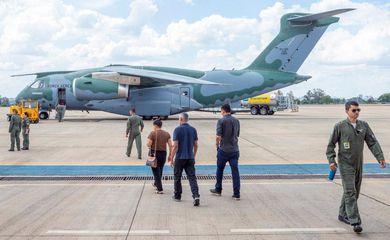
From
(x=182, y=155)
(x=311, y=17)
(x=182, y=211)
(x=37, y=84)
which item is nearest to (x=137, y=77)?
(x=37, y=84)

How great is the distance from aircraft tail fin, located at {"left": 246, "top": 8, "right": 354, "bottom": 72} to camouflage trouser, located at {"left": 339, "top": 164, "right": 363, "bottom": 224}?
28857mm

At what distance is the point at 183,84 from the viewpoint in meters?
33.9

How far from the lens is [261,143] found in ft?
63.2

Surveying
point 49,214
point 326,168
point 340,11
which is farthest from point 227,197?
point 340,11

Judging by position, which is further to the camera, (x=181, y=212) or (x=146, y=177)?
(x=146, y=177)

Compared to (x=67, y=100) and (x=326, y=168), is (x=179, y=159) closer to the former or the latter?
(x=326, y=168)

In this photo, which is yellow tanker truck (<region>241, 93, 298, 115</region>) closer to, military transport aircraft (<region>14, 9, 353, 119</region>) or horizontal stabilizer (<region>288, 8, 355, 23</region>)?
military transport aircraft (<region>14, 9, 353, 119</region>)

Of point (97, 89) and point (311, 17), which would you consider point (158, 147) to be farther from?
point (311, 17)

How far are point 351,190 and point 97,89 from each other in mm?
27609

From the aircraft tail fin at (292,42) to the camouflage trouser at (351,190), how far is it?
94.7 feet

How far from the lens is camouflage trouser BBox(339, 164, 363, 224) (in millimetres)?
6801

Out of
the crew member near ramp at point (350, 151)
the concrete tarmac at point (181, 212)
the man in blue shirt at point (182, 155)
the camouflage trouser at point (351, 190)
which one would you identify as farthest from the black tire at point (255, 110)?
the camouflage trouser at point (351, 190)

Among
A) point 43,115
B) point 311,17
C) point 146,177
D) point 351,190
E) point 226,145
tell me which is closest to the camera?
point 351,190

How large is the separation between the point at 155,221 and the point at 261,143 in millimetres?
12451
